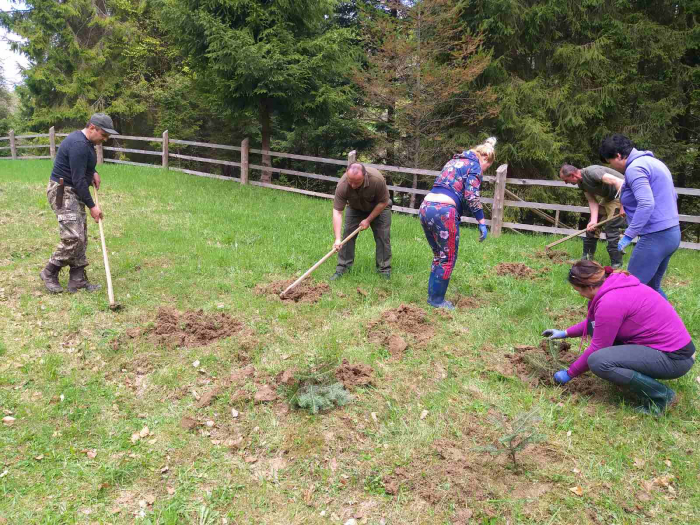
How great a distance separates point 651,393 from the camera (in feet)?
11.4

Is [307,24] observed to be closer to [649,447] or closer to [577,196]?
[577,196]

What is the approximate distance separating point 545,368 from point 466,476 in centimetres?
138

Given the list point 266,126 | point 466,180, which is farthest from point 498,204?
point 266,126

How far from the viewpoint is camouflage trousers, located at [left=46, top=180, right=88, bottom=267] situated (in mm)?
5352

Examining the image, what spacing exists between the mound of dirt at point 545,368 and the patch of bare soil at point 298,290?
2222mm

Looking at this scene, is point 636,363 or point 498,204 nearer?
point 636,363

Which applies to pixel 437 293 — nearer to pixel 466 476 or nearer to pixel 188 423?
pixel 466 476

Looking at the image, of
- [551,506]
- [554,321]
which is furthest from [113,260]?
[551,506]

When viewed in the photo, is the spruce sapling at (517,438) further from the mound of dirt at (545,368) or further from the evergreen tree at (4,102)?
the evergreen tree at (4,102)

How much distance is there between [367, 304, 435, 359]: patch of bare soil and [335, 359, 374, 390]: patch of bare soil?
0.41m

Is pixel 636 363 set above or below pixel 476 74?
below

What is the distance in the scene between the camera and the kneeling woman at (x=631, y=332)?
129 inches

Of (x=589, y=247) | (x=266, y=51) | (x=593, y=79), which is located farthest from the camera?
(x=593, y=79)

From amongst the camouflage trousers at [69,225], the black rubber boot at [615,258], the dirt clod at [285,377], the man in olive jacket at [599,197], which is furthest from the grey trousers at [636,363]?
the camouflage trousers at [69,225]
